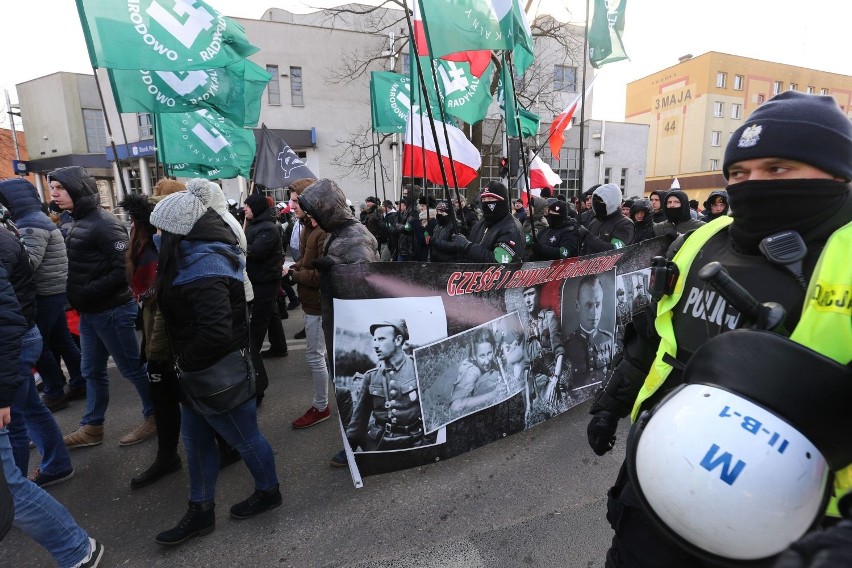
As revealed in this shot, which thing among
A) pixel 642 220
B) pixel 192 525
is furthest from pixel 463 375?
pixel 642 220

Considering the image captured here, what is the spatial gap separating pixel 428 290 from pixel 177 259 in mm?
1440

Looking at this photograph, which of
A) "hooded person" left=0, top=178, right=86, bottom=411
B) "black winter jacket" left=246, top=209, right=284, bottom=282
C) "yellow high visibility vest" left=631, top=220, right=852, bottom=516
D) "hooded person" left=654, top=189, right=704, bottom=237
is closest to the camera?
"yellow high visibility vest" left=631, top=220, right=852, bottom=516

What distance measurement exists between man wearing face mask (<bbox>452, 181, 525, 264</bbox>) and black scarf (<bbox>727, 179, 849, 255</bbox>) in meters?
2.87

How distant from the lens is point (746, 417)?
96cm

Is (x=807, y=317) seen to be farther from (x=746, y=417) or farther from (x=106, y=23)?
(x=106, y=23)

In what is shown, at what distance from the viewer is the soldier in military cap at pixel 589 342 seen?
12.6 ft

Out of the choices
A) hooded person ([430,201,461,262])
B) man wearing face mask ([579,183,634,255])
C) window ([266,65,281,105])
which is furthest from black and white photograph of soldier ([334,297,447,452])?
window ([266,65,281,105])

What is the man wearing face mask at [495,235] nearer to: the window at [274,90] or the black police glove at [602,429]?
the black police glove at [602,429]

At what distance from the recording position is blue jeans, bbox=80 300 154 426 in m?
3.55

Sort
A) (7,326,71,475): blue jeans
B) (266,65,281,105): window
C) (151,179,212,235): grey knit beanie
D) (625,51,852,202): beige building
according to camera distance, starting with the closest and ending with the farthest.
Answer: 1. (151,179,212,235): grey knit beanie
2. (7,326,71,475): blue jeans
3. (266,65,281,105): window
4. (625,51,852,202): beige building

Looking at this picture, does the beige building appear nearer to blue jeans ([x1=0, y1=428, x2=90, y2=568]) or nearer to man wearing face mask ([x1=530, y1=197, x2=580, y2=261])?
man wearing face mask ([x1=530, y1=197, x2=580, y2=261])

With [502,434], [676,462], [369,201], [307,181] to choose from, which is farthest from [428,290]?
[369,201]

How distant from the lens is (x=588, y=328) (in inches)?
155

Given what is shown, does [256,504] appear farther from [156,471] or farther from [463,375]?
[463,375]
